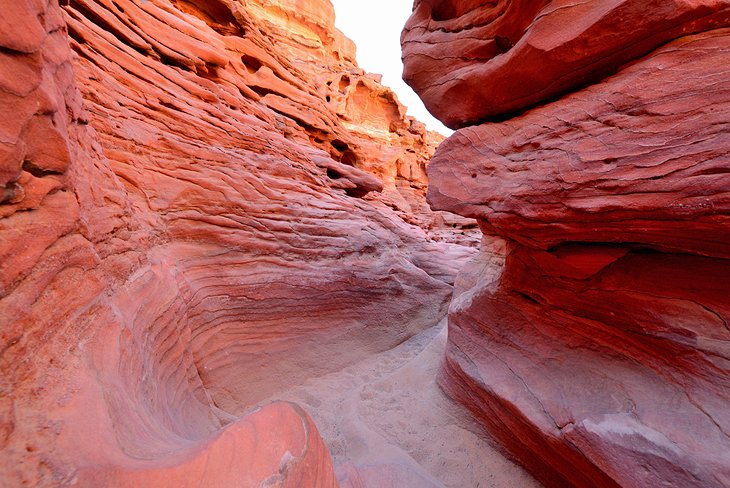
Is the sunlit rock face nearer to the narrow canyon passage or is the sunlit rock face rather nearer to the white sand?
the narrow canyon passage

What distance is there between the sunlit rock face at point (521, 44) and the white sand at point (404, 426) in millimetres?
3900

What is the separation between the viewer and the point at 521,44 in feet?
9.44

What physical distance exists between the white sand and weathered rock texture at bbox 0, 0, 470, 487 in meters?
0.60

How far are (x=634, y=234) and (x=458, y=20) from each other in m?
3.39

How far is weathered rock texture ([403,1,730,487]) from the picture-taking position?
195 cm

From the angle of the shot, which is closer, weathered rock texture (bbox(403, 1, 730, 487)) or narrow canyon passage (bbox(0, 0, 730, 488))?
narrow canyon passage (bbox(0, 0, 730, 488))

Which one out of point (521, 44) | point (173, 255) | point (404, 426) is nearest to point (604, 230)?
point (521, 44)

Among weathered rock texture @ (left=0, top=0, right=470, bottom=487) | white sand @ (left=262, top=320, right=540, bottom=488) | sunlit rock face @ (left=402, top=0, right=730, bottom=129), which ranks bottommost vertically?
white sand @ (left=262, top=320, right=540, bottom=488)

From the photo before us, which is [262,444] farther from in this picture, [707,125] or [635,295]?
[707,125]

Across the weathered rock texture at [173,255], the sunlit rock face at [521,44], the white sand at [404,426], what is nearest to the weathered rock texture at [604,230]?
the sunlit rock face at [521,44]

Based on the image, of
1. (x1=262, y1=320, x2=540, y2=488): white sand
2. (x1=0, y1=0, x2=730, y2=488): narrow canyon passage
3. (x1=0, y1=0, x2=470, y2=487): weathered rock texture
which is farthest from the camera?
(x1=262, y1=320, x2=540, y2=488): white sand

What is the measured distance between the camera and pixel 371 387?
439cm

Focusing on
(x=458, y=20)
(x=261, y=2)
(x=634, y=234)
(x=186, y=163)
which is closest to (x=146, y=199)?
(x=186, y=163)

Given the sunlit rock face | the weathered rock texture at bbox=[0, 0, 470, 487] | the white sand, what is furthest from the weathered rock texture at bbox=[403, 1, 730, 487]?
the weathered rock texture at bbox=[0, 0, 470, 487]
